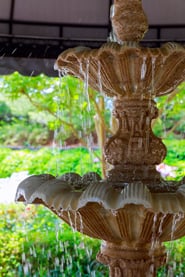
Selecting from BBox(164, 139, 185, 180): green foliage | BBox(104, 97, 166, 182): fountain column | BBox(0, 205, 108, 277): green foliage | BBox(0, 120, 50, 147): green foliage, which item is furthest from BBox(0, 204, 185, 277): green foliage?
BBox(0, 120, 50, 147): green foliage

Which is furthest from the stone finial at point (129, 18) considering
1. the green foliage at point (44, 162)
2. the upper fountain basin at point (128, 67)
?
the green foliage at point (44, 162)

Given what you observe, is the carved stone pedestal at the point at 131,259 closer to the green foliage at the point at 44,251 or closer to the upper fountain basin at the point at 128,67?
the upper fountain basin at the point at 128,67

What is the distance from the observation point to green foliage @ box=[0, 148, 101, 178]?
346 inches

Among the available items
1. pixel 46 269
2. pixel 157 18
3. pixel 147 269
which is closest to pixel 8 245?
pixel 46 269

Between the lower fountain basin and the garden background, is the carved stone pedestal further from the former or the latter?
the garden background

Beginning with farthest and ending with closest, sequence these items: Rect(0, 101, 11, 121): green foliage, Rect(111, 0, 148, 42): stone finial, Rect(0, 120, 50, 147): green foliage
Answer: Rect(0, 101, 11, 121): green foliage, Rect(0, 120, 50, 147): green foliage, Rect(111, 0, 148, 42): stone finial

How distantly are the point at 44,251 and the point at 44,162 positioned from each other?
2871mm

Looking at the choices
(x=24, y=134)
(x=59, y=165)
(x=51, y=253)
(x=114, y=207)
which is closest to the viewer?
(x=114, y=207)

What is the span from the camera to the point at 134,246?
9.55 ft

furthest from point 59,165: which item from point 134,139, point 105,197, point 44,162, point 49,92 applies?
point 105,197

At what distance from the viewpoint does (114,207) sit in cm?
245

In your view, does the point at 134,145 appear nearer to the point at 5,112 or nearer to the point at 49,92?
the point at 49,92

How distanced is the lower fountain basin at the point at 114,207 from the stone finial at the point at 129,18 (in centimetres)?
92

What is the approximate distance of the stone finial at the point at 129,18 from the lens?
306cm
